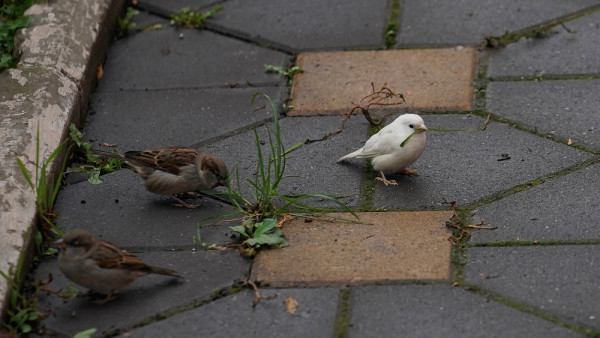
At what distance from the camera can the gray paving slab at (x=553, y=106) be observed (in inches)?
203

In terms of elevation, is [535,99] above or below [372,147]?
above

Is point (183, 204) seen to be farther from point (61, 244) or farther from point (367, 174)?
point (367, 174)

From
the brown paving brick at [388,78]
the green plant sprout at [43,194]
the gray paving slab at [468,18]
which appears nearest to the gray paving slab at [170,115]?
the brown paving brick at [388,78]

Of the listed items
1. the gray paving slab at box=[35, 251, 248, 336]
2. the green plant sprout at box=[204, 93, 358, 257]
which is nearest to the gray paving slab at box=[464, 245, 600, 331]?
the green plant sprout at box=[204, 93, 358, 257]

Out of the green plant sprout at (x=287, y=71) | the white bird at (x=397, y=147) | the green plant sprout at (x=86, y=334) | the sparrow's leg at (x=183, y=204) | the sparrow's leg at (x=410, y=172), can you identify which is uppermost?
the green plant sprout at (x=287, y=71)

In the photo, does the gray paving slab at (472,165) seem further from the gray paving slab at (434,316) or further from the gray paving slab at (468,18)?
the gray paving slab at (468,18)

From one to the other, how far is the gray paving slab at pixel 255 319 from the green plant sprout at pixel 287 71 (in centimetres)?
237

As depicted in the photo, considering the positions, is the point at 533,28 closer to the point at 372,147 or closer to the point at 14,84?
the point at 372,147

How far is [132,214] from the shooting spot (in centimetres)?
470

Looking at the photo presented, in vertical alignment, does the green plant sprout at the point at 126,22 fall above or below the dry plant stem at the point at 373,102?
above

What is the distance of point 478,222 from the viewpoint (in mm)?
4379

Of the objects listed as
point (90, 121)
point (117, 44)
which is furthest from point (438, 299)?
point (117, 44)

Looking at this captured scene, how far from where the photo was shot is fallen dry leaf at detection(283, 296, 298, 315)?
380 centimetres

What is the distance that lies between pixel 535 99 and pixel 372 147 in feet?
4.07
